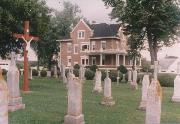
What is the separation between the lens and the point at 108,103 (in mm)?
17656

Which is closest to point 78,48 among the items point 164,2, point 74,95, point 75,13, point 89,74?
point 75,13

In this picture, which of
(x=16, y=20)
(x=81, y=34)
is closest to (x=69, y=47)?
(x=81, y=34)

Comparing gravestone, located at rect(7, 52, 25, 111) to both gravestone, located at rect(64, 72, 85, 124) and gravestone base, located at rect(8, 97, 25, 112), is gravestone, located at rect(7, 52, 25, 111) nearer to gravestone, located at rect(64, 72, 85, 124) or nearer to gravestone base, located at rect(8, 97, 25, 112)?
gravestone base, located at rect(8, 97, 25, 112)

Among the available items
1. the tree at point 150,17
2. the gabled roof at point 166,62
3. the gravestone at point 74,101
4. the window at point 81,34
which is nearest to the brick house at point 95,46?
the window at point 81,34

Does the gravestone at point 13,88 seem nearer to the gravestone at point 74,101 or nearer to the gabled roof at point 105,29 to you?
the gravestone at point 74,101

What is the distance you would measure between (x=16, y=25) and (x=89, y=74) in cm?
2205

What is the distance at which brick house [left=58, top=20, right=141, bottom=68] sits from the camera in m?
78.4

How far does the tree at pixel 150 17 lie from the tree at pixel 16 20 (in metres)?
13.9

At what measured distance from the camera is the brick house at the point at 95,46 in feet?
257

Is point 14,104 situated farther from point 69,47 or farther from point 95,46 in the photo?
point 69,47

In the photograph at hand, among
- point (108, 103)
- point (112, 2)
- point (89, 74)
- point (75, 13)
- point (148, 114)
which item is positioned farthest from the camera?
point (75, 13)

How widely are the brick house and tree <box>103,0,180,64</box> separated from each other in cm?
2890

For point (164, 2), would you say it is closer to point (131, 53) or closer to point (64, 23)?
point (131, 53)

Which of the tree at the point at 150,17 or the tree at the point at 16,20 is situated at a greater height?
the tree at the point at 150,17
